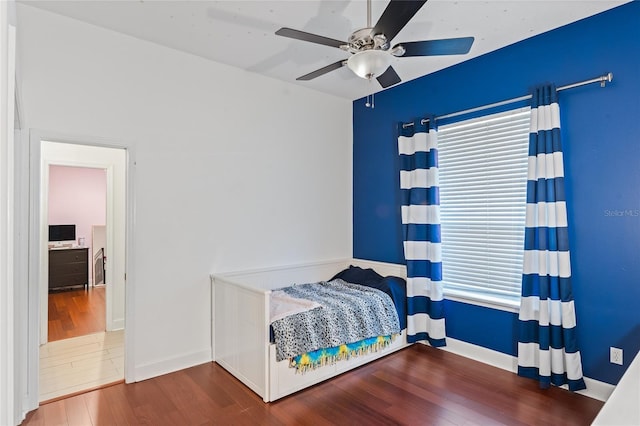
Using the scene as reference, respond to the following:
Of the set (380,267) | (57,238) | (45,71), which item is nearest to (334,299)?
(380,267)

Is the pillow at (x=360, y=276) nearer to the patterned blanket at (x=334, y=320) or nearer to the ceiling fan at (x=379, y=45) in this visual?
the patterned blanket at (x=334, y=320)

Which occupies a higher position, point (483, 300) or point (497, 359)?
point (483, 300)

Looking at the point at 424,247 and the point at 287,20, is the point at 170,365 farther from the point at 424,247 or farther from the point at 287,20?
the point at 287,20

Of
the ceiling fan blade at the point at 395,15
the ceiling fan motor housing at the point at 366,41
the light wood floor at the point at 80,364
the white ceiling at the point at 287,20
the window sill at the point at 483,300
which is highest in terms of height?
the white ceiling at the point at 287,20

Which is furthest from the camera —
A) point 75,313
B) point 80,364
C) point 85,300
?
point 85,300

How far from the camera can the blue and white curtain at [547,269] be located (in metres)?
2.67

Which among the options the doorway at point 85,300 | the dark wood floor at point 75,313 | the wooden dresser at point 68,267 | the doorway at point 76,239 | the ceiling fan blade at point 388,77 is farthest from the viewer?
the wooden dresser at point 68,267

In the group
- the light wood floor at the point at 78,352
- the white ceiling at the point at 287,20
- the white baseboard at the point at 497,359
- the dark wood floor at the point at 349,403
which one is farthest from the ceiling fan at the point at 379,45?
the light wood floor at the point at 78,352

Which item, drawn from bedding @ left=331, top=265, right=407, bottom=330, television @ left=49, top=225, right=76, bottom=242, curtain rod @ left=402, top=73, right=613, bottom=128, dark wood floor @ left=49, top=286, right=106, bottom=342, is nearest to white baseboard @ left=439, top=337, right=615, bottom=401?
bedding @ left=331, top=265, right=407, bottom=330

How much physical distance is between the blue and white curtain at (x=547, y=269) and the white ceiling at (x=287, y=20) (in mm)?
568

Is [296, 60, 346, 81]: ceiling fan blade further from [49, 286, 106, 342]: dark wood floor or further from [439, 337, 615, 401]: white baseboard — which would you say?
[49, 286, 106, 342]: dark wood floor

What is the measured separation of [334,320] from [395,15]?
2.29m

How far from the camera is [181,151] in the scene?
3.22 metres

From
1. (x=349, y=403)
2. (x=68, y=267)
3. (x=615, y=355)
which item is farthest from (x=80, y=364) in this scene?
(x=615, y=355)
